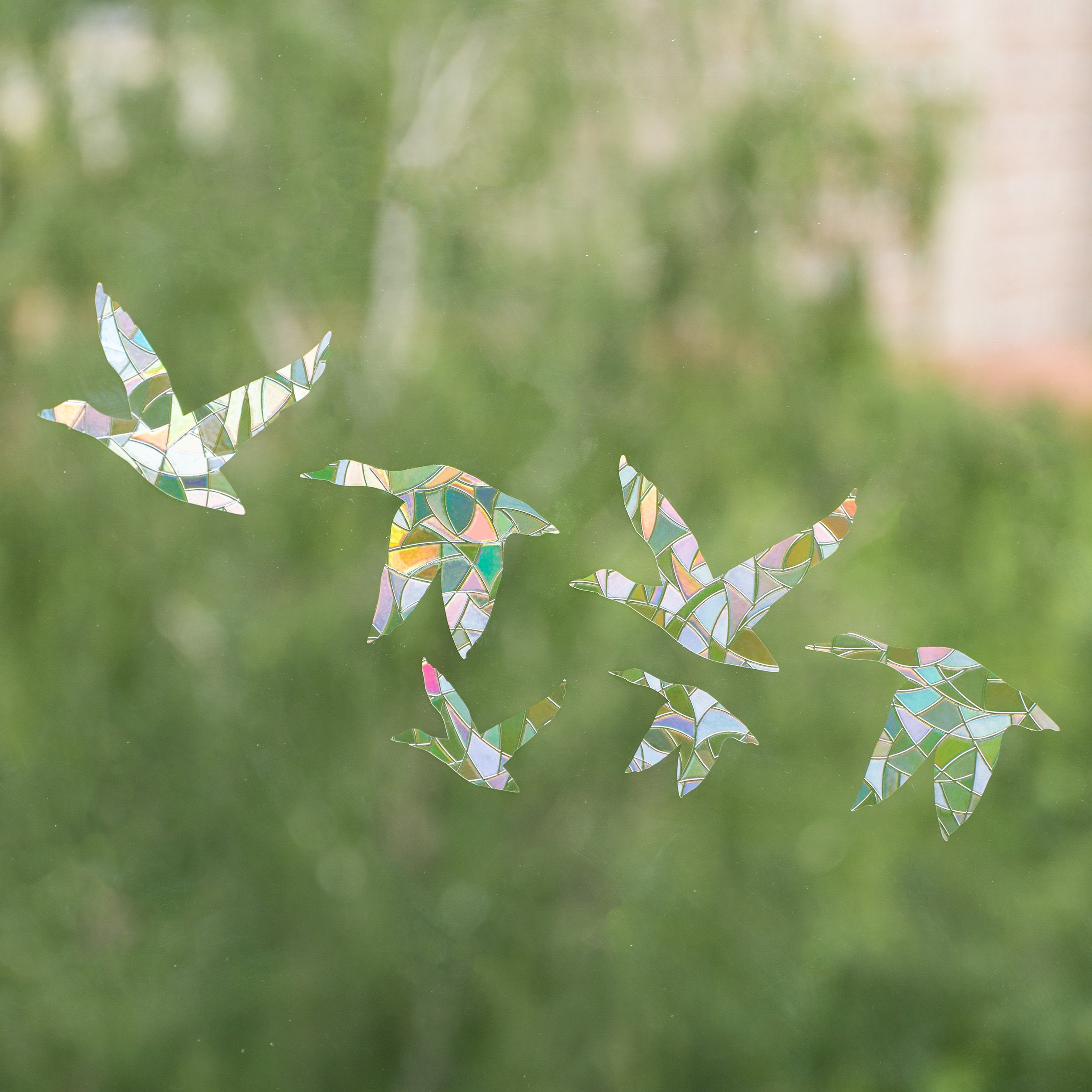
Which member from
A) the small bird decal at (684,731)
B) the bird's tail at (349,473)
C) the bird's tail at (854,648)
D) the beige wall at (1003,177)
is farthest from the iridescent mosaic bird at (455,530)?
the beige wall at (1003,177)

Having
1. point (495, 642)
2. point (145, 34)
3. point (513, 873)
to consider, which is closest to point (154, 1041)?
point (513, 873)

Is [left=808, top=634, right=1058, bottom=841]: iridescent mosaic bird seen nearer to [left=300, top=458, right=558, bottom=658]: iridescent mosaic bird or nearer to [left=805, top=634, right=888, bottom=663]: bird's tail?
[left=805, top=634, right=888, bottom=663]: bird's tail

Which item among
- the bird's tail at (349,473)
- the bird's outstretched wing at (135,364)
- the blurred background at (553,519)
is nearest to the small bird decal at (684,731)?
the blurred background at (553,519)

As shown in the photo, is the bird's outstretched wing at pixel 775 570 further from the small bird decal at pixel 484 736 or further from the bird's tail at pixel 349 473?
the bird's tail at pixel 349 473

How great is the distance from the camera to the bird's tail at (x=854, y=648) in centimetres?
69

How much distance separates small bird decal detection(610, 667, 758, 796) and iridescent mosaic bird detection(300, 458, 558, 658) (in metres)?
Answer: 0.13

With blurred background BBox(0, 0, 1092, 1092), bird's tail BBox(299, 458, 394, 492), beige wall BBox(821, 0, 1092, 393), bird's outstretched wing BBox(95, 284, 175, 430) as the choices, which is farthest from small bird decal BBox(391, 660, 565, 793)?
beige wall BBox(821, 0, 1092, 393)

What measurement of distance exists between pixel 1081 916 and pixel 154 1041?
0.77 metres

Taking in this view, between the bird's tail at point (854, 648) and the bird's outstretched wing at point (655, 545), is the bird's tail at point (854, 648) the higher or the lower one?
the lower one

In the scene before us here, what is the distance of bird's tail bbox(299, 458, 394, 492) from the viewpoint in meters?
0.70

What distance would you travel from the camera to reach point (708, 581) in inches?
27.2

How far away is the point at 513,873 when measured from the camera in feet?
2.38

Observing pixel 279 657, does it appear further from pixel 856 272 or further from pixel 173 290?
pixel 856 272

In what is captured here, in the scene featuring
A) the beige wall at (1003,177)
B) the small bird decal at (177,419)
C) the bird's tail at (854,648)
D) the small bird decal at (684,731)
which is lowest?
the small bird decal at (684,731)
